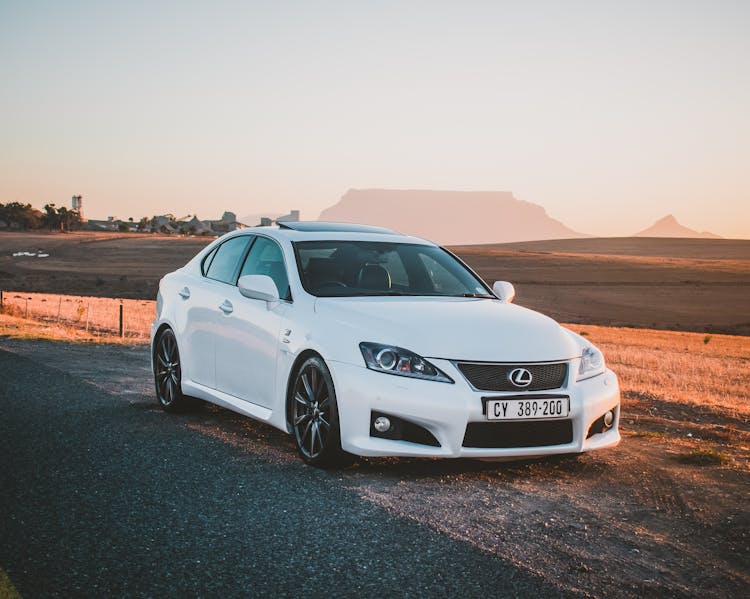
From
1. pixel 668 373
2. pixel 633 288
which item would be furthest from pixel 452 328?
pixel 633 288

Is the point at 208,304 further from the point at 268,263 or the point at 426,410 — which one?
the point at 426,410

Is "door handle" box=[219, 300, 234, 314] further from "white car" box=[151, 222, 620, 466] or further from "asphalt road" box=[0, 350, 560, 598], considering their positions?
"asphalt road" box=[0, 350, 560, 598]

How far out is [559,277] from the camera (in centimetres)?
8056

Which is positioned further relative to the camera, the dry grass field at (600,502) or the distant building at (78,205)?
the distant building at (78,205)

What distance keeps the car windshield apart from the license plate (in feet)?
5.22


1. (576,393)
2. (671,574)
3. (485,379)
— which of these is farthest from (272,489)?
(671,574)

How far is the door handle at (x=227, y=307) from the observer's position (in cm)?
748

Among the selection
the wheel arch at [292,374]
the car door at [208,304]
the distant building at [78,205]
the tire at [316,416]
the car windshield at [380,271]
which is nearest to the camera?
the tire at [316,416]

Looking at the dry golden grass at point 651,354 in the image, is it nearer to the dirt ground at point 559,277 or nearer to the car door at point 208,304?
the car door at point 208,304

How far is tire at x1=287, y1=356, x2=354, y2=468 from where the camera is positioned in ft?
20.0

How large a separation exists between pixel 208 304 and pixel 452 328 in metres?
2.61

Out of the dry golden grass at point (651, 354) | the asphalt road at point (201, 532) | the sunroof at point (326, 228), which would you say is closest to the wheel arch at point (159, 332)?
the sunroof at point (326, 228)

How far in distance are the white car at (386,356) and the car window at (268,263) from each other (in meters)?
0.01

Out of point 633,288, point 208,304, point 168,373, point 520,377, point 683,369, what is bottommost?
point 633,288
